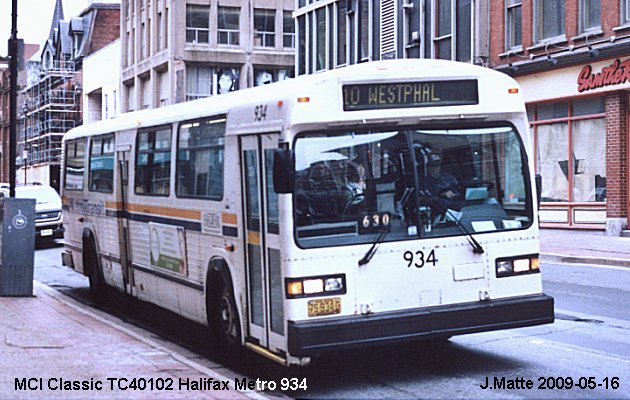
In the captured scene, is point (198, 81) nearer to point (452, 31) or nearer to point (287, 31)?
point (287, 31)

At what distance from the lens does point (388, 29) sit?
35.6 metres

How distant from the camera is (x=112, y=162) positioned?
575 inches

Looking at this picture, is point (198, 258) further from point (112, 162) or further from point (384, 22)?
point (384, 22)

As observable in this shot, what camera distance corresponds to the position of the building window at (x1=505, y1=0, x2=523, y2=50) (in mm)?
29406

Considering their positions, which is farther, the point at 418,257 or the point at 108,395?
the point at 418,257

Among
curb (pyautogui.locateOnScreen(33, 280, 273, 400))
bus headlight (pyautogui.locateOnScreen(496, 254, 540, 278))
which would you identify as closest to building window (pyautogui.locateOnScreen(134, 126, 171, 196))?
curb (pyautogui.locateOnScreen(33, 280, 273, 400))

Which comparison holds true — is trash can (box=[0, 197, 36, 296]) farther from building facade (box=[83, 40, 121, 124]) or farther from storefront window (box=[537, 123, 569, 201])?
building facade (box=[83, 40, 121, 124])

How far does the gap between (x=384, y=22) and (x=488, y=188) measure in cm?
2738

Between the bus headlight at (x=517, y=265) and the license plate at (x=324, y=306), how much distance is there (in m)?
1.60

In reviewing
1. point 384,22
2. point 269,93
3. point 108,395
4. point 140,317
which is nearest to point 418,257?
point 269,93

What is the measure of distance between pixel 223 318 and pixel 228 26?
49.3m

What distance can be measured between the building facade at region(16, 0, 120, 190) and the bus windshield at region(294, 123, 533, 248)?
233ft

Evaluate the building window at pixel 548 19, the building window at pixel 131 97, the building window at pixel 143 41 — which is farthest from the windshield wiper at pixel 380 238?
the building window at pixel 131 97

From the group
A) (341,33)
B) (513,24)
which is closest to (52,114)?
(341,33)
